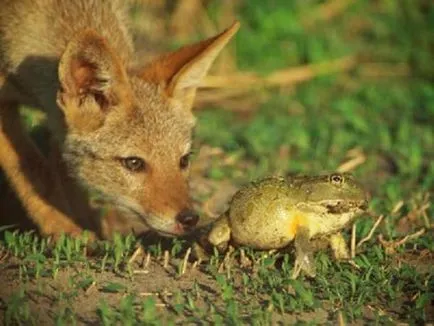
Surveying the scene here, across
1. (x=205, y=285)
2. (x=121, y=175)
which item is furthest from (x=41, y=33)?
(x=205, y=285)

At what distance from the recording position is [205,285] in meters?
4.73

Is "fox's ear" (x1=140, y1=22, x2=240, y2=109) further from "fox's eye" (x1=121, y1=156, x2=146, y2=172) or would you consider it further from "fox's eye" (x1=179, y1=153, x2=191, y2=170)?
"fox's eye" (x1=121, y1=156, x2=146, y2=172)


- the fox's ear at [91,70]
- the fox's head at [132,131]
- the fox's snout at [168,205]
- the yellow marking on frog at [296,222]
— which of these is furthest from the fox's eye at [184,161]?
the yellow marking on frog at [296,222]

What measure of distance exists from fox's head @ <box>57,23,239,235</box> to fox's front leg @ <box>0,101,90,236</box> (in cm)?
46

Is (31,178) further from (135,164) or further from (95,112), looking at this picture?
(135,164)

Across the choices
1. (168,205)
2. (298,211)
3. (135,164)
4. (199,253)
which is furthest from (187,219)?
(298,211)

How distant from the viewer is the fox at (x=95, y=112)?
215 inches

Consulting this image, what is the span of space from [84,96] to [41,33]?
0.68 m

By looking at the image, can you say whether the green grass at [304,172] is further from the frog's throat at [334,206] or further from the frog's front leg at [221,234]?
the frog's throat at [334,206]

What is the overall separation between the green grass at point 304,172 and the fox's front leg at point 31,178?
385 millimetres

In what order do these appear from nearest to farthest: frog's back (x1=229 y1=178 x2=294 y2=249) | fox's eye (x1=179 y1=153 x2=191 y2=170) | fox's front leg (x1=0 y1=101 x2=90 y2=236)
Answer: frog's back (x1=229 y1=178 x2=294 y2=249), fox's eye (x1=179 y1=153 x2=191 y2=170), fox's front leg (x1=0 y1=101 x2=90 y2=236)

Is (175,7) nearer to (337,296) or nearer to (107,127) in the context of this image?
(107,127)

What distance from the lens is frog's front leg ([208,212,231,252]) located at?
497 cm

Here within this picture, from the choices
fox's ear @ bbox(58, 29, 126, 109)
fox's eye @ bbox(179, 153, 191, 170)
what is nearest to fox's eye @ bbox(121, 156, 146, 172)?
fox's eye @ bbox(179, 153, 191, 170)
